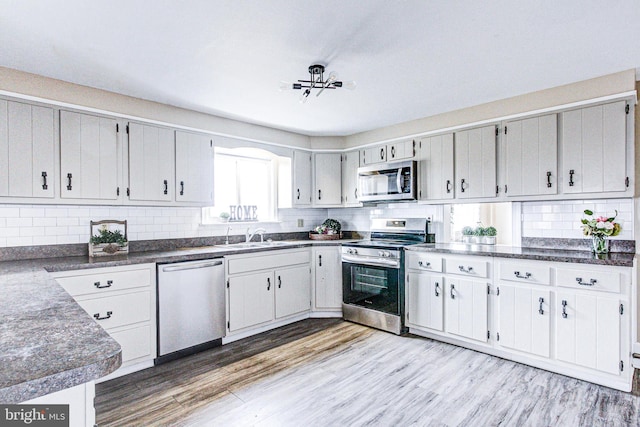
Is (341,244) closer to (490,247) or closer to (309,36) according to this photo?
(490,247)

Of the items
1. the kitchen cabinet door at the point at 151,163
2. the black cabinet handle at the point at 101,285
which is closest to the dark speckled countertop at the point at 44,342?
the black cabinet handle at the point at 101,285

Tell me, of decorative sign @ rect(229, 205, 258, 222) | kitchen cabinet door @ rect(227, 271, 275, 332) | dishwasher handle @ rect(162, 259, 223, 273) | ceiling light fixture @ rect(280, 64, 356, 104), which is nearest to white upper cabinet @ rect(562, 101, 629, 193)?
ceiling light fixture @ rect(280, 64, 356, 104)

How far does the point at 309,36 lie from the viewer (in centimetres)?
216


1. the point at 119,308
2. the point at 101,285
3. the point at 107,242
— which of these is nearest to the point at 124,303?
the point at 119,308

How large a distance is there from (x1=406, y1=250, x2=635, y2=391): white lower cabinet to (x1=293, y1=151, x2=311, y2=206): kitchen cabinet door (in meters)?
1.68

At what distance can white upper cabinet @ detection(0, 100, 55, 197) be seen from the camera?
2.57 m

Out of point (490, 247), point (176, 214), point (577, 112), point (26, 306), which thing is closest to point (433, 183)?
point (490, 247)

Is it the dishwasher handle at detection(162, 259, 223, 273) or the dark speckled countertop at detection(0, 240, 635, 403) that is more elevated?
the dark speckled countertop at detection(0, 240, 635, 403)

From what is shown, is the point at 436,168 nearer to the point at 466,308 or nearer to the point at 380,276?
the point at 380,276

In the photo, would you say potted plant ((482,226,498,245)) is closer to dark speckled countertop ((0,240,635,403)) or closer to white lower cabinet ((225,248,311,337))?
white lower cabinet ((225,248,311,337))

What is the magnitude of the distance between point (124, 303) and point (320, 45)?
8.15 feet

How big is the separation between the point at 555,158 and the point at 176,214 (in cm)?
375

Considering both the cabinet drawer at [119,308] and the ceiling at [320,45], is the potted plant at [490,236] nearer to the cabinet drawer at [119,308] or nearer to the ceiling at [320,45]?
the ceiling at [320,45]

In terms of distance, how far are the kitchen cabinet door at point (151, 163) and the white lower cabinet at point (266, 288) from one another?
961 millimetres
